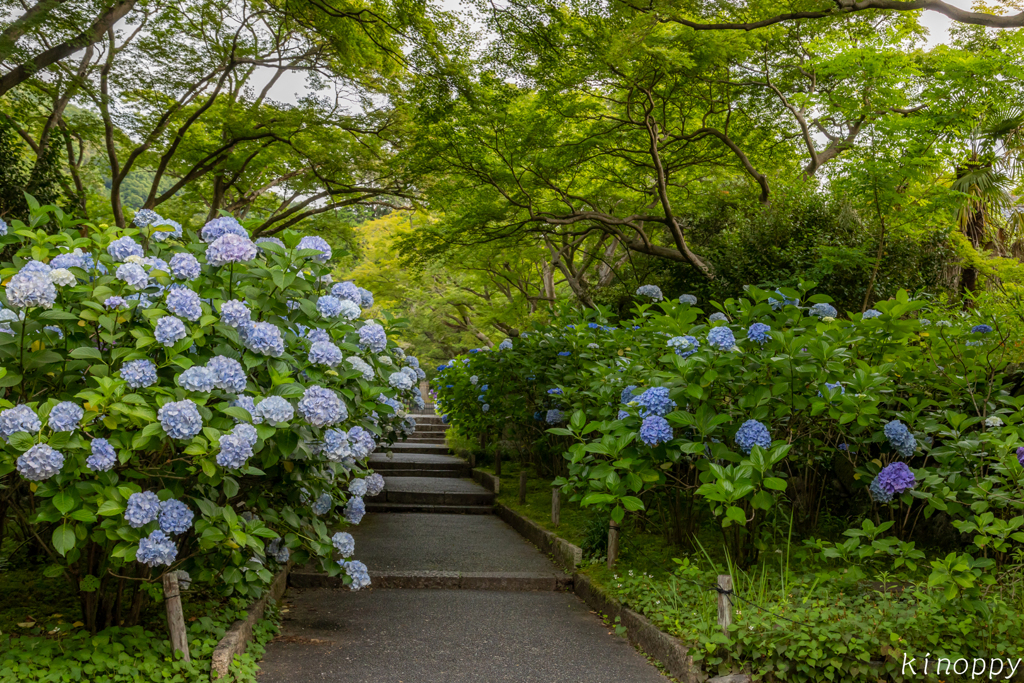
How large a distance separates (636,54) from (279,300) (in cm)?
614

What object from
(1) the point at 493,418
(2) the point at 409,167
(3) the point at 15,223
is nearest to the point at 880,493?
(3) the point at 15,223

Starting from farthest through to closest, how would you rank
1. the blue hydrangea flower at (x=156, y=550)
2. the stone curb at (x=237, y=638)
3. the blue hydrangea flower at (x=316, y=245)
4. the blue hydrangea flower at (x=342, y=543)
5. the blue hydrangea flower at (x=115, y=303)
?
the blue hydrangea flower at (x=342, y=543) → the blue hydrangea flower at (x=316, y=245) → the stone curb at (x=237, y=638) → the blue hydrangea flower at (x=115, y=303) → the blue hydrangea flower at (x=156, y=550)

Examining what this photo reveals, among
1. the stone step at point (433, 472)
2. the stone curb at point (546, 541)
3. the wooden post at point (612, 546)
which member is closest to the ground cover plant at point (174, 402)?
the wooden post at point (612, 546)

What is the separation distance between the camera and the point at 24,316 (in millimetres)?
3197

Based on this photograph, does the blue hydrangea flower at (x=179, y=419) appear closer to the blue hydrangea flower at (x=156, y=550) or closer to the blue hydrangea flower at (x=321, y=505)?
the blue hydrangea flower at (x=156, y=550)

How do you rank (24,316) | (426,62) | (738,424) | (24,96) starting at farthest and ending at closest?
1. (24,96)
2. (426,62)
3. (738,424)
4. (24,316)

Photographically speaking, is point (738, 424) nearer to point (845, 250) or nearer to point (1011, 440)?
point (1011, 440)

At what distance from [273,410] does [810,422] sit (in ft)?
10.6

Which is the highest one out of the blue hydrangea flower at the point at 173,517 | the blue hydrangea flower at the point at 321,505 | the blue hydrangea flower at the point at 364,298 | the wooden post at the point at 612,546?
the blue hydrangea flower at the point at 364,298

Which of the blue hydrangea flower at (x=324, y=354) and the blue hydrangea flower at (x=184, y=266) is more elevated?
the blue hydrangea flower at (x=184, y=266)

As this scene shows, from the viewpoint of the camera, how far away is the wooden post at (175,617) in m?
3.36

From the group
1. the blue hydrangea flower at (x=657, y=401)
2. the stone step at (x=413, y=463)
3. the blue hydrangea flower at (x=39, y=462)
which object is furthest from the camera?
the stone step at (x=413, y=463)

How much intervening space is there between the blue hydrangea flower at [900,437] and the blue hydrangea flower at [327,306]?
3.22 meters

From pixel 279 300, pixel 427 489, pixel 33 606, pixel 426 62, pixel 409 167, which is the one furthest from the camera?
pixel 409 167
